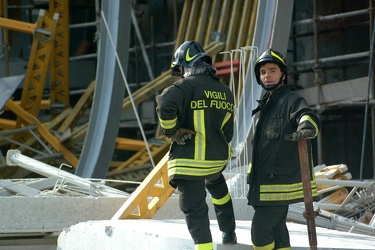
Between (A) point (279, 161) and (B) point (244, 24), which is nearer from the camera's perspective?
(A) point (279, 161)

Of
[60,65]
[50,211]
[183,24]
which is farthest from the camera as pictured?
[60,65]

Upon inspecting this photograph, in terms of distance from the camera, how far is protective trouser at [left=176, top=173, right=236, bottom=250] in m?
6.08

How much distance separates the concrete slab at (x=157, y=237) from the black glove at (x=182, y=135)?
2.06 feet

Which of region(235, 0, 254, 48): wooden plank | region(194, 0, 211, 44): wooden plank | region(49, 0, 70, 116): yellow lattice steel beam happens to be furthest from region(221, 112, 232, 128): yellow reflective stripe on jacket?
region(49, 0, 70, 116): yellow lattice steel beam

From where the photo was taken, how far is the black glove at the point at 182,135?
6.22m

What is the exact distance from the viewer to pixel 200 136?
6.25 meters

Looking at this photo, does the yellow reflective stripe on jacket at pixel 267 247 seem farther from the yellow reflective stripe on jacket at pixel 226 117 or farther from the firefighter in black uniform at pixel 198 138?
the yellow reflective stripe on jacket at pixel 226 117

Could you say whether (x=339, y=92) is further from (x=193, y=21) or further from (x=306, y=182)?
(x=306, y=182)

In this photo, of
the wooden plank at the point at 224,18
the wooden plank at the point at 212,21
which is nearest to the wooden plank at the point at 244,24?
the wooden plank at the point at 224,18

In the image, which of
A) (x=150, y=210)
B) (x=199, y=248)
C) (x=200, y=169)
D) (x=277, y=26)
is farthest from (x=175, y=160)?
(x=277, y=26)

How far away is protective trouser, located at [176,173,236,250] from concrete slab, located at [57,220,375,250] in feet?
0.38

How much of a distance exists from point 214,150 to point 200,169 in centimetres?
17

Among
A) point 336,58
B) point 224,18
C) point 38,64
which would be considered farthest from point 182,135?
point 38,64

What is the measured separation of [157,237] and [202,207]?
0.41m
